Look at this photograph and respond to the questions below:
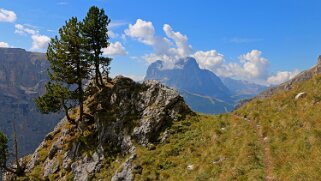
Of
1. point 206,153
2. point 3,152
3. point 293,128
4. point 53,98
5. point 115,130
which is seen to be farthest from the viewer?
point 3,152

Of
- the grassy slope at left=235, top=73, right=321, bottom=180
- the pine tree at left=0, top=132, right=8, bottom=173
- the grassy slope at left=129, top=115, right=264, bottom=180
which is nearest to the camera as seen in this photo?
the grassy slope at left=235, top=73, right=321, bottom=180

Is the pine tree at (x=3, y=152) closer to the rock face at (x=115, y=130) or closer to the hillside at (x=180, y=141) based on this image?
the rock face at (x=115, y=130)

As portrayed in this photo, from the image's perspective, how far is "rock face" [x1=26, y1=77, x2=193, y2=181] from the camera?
44.3 m

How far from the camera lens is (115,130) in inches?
1874

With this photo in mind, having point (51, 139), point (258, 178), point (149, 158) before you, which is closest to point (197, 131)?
point (149, 158)

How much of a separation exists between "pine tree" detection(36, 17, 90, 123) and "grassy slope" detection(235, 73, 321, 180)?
87.2ft

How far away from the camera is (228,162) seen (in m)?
27.4

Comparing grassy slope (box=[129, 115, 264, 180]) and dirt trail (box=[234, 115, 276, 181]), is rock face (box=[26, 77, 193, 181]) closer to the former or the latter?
grassy slope (box=[129, 115, 264, 180])

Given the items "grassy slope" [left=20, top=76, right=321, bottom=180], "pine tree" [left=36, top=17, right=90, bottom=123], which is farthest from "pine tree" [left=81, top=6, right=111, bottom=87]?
"grassy slope" [left=20, top=76, right=321, bottom=180]

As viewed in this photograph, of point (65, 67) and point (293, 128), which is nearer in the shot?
point (293, 128)

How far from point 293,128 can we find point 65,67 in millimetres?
36134

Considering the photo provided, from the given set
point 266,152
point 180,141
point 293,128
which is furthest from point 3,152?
point 293,128

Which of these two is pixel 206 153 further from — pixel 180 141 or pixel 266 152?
pixel 266 152

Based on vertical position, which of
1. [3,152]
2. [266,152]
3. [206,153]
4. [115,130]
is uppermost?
[266,152]
